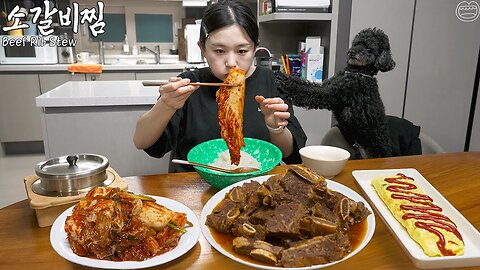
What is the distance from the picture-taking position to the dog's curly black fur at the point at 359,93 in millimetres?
1733

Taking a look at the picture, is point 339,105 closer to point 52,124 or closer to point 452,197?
point 452,197

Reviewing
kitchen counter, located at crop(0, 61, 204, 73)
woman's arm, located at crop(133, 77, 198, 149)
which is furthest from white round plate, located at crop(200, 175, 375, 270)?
kitchen counter, located at crop(0, 61, 204, 73)

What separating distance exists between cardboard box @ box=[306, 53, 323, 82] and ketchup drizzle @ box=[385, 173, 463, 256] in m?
1.45

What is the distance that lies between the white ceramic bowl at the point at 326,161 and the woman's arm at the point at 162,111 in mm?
469

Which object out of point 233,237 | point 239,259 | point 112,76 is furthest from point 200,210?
point 112,76

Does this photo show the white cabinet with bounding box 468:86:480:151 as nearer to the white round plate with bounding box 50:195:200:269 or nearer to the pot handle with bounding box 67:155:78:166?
the white round plate with bounding box 50:195:200:269

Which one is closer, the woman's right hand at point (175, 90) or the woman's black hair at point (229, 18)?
the woman's right hand at point (175, 90)

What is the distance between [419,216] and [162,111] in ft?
2.97

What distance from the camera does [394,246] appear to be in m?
0.92

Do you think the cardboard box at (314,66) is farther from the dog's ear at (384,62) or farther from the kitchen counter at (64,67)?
the kitchen counter at (64,67)

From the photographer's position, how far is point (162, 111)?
4.47ft

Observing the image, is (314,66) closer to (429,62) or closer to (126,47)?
(429,62)

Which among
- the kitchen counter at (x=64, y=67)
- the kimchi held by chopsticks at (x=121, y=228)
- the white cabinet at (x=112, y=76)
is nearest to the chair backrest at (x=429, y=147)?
the kimchi held by chopsticks at (x=121, y=228)

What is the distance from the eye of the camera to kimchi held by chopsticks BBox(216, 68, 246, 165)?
123cm
